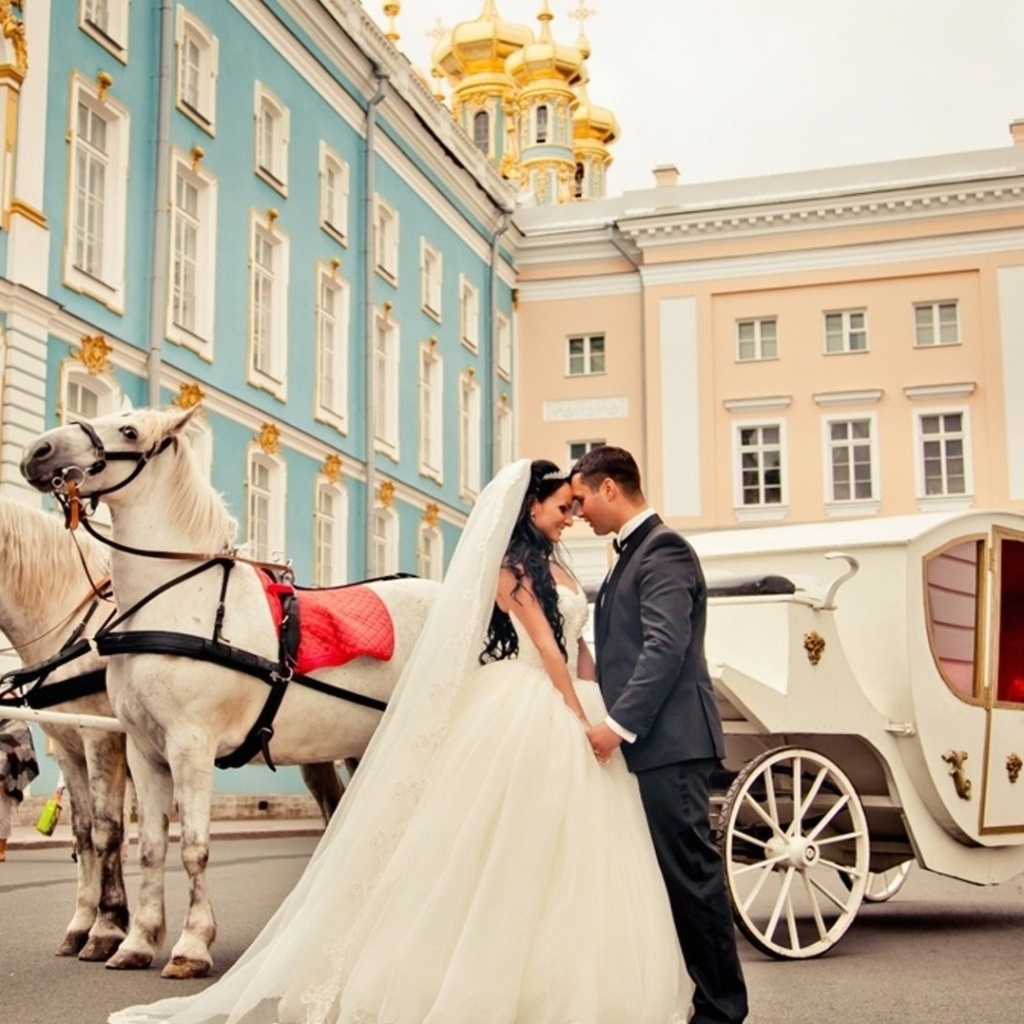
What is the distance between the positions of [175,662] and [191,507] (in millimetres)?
731

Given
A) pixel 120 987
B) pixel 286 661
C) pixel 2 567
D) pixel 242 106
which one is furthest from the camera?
pixel 242 106

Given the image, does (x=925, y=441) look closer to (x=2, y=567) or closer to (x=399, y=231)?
(x=399, y=231)

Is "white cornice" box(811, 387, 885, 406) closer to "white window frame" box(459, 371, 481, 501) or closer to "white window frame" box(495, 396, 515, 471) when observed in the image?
"white window frame" box(495, 396, 515, 471)

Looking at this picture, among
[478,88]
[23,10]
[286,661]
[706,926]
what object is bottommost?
[706,926]

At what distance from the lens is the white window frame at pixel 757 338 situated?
38.7m

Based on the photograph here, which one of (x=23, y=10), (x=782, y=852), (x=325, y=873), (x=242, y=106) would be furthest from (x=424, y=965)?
(x=242, y=106)

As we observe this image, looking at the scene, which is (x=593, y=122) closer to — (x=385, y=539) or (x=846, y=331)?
(x=846, y=331)

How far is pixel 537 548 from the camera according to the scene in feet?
19.4

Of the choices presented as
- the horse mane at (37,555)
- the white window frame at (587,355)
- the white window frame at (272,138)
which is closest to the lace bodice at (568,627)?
the horse mane at (37,555)

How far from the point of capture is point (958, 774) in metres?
8.66

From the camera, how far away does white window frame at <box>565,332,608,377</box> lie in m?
39.9

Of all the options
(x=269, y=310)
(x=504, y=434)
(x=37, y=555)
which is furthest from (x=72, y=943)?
(x=504, y=434)

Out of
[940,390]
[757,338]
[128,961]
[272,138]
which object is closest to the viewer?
[128,961]

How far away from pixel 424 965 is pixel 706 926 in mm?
919
